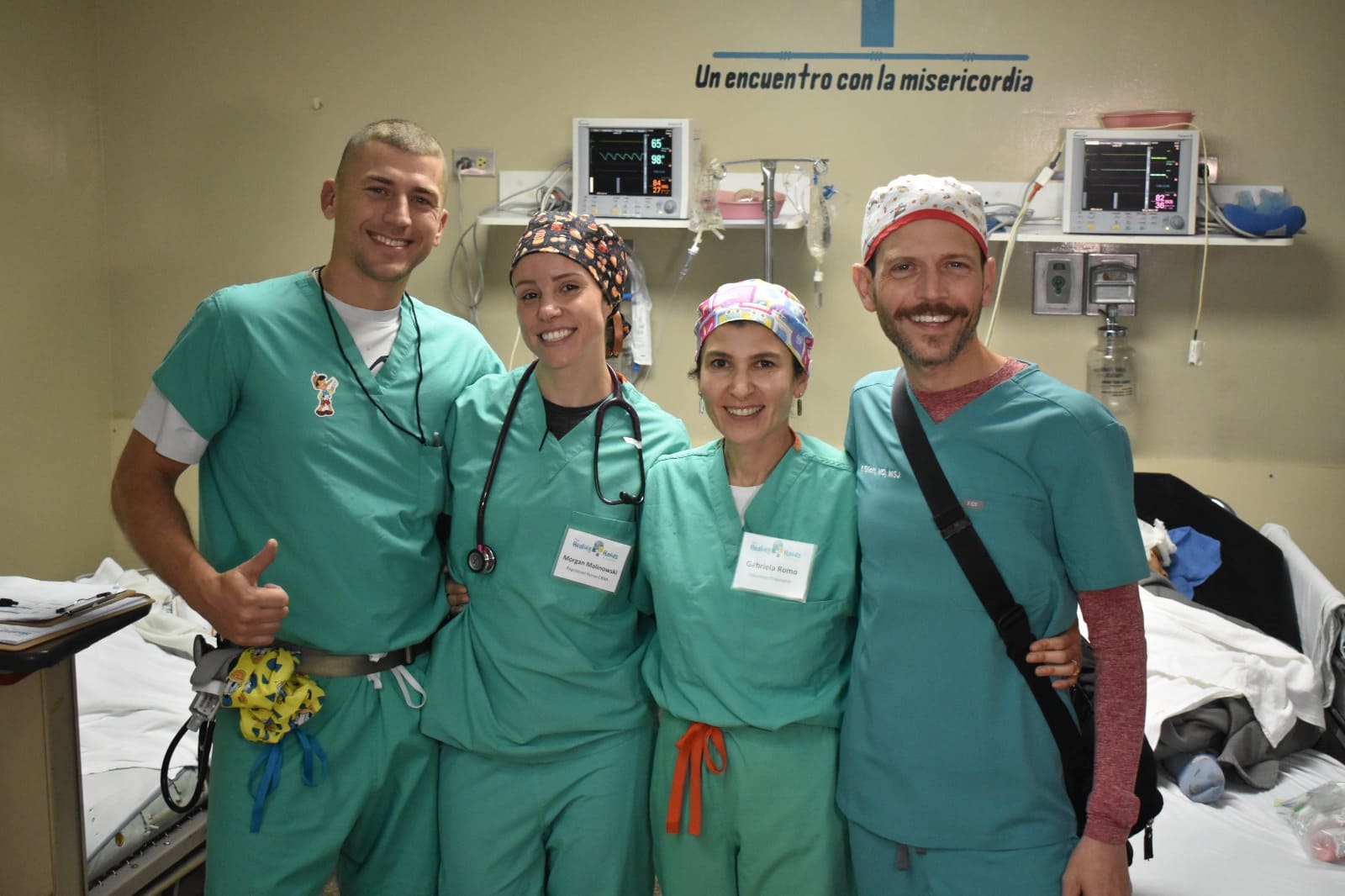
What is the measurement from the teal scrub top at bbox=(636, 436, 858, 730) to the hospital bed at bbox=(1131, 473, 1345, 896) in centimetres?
96

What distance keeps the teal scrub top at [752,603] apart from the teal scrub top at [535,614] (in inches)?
3.4

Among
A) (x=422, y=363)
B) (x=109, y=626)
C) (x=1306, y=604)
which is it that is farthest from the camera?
(x=1306, y=604)

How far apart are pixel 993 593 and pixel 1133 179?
8.08 ft

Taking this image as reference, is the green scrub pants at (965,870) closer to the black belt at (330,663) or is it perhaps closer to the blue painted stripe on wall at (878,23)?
the black belt at (330,663)

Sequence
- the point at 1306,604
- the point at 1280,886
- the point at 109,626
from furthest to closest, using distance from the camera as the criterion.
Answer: the point at 1306,604
the point at 1280,886
the point at 109,626

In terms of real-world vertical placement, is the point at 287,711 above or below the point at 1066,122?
below

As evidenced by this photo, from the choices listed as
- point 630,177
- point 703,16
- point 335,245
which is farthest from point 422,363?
point 703,16

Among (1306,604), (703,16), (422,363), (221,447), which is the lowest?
(1306,604)

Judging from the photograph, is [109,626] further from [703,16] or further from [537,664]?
[703,16]

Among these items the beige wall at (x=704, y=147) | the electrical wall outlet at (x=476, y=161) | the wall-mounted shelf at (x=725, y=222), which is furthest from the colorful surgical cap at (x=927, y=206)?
the electrical wall outlet at (x=476, y=161)

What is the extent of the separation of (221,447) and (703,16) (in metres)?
2.68

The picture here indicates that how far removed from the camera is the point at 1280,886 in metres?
2.08

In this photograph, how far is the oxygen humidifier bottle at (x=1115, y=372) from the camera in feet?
12.2

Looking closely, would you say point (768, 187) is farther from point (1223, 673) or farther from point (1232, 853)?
point (1232, 853)
